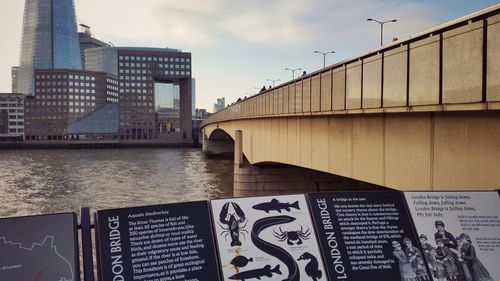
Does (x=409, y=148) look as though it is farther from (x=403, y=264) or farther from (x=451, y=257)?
(x=403, y=264)

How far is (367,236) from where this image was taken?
5.98m

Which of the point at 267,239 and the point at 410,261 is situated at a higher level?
the point at 267,239

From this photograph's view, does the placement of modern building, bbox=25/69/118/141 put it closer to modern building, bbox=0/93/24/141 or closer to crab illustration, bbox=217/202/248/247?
modern building, bbox=0/93/24/141

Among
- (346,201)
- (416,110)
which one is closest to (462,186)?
(416,110)

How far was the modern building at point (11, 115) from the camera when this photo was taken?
6368 inches

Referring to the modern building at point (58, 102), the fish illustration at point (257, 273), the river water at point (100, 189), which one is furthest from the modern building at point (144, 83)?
the fish illustration at point (257, 273)

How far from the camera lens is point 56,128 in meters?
164

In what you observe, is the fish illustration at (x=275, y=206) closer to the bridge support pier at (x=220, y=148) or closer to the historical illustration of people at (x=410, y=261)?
the historical illustration of people at (x=410, y=261)

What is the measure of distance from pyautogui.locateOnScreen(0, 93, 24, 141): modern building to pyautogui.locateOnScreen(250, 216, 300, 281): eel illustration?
17294 cm

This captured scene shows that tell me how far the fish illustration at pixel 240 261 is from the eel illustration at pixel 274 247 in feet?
0.78

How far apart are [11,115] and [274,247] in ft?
590

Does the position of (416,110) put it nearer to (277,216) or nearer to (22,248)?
(277,216)

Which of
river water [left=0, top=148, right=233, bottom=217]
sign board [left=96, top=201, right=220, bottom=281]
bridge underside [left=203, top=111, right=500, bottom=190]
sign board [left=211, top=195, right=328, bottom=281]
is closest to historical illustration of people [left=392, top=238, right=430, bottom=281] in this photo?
sign board [left=211, top=195, right=328, bottom=281]

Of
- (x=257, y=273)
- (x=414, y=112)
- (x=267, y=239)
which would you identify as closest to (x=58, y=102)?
(x=414, y=112)
